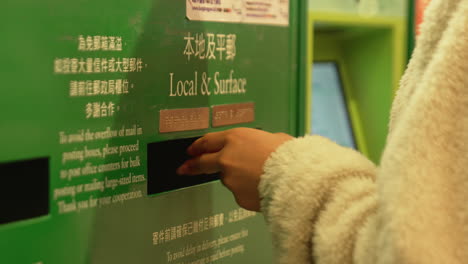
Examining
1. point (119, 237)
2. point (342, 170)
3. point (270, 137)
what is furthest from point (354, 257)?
point (119, 237)

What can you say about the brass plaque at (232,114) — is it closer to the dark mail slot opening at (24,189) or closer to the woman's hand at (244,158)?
the woman's hand at (244,158)

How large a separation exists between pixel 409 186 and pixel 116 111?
52cm

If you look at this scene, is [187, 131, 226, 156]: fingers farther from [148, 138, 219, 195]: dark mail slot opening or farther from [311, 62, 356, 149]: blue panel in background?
[311, 62, 356, 149]: blue panel in background

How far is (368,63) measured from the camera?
6.70 ft

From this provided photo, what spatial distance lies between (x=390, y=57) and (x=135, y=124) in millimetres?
1201

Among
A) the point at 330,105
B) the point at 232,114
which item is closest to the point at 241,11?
the point at 232,114

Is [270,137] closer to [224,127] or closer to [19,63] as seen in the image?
[224,127]

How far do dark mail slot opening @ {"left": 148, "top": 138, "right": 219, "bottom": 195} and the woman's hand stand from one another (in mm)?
82

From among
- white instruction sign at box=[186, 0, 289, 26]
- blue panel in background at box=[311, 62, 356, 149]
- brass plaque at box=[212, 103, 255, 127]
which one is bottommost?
blue panel in background at box=[311, 62, 356, 149]

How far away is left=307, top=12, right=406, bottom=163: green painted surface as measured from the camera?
192 cm

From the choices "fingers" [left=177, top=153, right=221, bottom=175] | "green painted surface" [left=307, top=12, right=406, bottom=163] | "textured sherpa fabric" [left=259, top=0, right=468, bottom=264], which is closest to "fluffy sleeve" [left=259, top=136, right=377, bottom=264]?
"textured sherpa fabric" [left=259, top=0, right=468, bottom=264]

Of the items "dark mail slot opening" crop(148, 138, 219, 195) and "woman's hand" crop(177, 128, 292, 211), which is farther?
"dark mail slot opening" crop(148, 138, 219, 195)

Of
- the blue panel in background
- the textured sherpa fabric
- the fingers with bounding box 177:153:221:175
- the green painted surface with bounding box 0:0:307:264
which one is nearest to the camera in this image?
the textured sherpa fabric

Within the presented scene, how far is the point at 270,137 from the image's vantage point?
3.02ft
